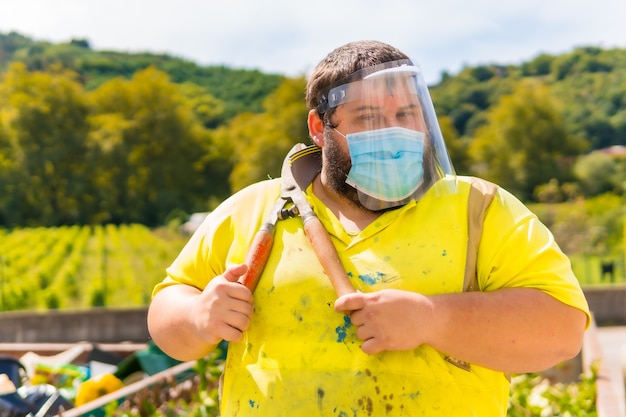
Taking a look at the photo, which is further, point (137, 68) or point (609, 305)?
point (137, 68)

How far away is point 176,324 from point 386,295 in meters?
0.52

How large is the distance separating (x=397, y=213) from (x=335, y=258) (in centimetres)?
18

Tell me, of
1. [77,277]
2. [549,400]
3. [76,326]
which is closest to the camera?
[549,400]

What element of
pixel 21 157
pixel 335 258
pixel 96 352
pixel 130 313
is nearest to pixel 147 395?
pixel 96 352

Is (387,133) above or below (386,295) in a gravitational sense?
above

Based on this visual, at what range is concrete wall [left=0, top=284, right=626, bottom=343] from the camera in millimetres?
15219

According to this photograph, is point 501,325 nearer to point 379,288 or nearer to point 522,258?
point 522,258

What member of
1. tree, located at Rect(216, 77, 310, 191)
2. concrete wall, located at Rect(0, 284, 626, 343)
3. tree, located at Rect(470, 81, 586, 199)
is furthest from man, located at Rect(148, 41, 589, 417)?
tree, located at Rect(470, 81, 586, 199)

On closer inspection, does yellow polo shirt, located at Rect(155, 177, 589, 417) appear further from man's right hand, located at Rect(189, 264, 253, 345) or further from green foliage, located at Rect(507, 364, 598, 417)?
green foliage, located at Rect(507, 364, 598, 417)

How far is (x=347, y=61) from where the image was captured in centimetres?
209

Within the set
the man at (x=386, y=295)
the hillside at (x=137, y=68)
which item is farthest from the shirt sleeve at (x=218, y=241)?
the hillside at (x=137, y=68)

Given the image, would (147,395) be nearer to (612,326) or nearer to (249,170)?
(612,326)

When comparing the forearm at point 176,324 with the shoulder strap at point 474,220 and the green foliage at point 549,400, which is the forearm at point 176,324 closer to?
the shoulder strap at point 474,220

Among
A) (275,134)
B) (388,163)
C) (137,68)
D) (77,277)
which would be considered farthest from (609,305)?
(137,68)
